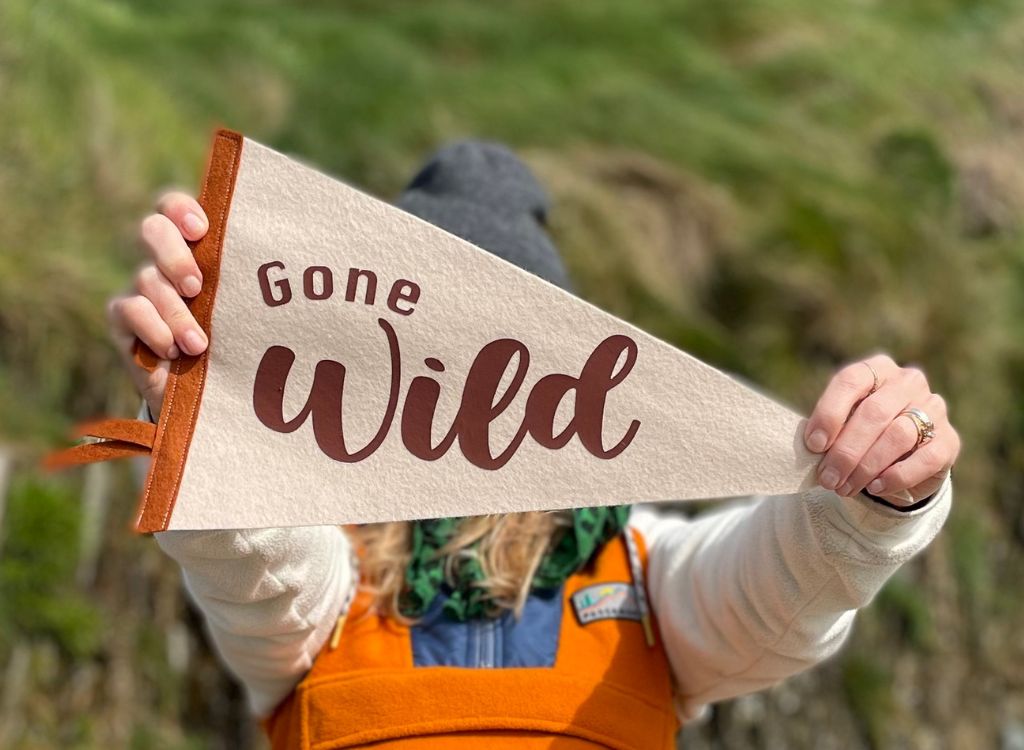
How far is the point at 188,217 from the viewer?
78 centimetres

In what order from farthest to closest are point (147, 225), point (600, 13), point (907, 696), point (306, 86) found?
point (600, 13)
point (306, 86)
point (907, 696)
point (147, 225)

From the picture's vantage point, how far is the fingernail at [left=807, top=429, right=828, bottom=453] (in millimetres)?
741

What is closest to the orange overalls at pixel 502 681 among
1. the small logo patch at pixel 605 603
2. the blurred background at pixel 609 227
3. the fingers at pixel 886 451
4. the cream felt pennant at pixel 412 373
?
the small logo patch at pixel 605 603

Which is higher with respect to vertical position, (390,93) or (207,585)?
(390,93)

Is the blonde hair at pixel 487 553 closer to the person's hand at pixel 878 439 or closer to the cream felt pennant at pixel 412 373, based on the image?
the cream felt pennant at pixel 412 373

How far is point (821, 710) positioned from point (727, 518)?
1.77 m

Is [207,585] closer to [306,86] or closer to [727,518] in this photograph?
[727,518]

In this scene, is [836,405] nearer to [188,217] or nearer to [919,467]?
[919,467]

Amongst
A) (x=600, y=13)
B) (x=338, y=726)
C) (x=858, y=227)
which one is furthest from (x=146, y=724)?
(x=600, y=13)

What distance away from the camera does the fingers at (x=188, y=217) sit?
0.78m

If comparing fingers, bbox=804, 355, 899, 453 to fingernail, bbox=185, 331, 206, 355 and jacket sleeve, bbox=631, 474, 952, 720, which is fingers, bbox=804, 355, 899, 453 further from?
fingernail, bbox=185, 331, 206, 355

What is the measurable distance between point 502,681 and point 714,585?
0.19 meters

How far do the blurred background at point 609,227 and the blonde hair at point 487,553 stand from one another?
1.13 meters

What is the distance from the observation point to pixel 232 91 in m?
3.07
